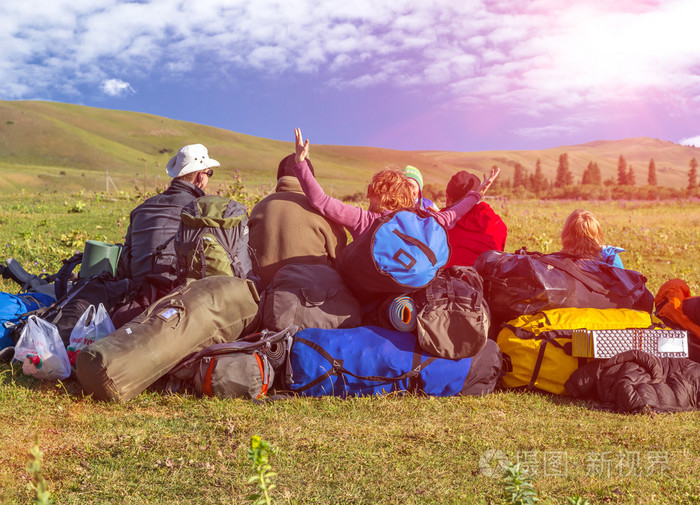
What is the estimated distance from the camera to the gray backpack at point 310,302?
225 inches

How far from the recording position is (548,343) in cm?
565

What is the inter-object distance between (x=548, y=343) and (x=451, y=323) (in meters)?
1.03

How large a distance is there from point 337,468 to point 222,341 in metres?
2.07

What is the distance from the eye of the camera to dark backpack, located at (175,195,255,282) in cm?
607

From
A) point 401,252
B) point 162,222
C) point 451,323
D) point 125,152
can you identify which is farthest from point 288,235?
point 125,152

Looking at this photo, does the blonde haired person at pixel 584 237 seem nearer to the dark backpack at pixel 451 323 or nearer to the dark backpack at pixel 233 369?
the dark backpack at pixel 451 323

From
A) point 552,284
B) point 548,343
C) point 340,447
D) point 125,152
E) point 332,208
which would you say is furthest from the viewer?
point 125,152

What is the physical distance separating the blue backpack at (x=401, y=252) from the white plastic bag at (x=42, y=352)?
9.58 feet

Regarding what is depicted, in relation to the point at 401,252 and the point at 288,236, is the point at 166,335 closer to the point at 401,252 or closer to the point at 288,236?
the point at 288,236

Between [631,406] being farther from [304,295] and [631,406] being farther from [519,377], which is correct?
[304,295]

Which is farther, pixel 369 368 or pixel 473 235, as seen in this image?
pixel 473 235

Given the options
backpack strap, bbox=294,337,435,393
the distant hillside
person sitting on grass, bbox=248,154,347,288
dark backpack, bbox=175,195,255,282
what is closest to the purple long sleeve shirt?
person sitting on grass, bbox=248,154,347,288

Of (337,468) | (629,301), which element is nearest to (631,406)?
(629,301)

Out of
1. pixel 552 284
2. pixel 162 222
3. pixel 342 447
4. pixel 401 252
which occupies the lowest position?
→ pixel 342 447
